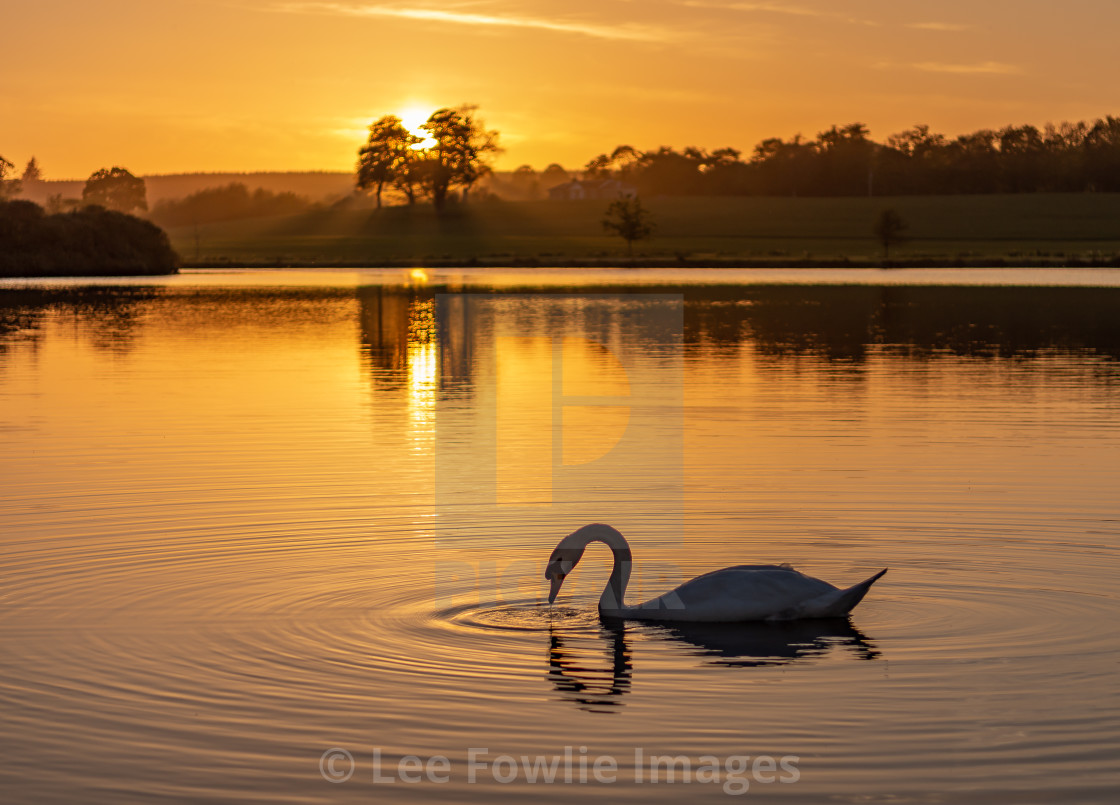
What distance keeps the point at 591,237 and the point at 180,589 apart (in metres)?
175

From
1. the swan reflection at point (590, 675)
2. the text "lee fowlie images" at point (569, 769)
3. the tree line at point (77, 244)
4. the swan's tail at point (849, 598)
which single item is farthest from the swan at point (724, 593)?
the tree line at point (77, 244)

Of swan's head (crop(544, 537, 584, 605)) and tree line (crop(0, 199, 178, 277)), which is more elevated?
tree line (crop(0, 199, 178, 277))

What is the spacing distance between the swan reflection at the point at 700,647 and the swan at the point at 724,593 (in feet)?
0.41

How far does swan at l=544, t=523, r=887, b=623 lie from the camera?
1209 centimetres

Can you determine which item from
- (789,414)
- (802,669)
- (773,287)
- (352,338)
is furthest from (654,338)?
(773,287)

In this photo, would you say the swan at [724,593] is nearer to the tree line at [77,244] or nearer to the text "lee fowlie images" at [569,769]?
the text "lee fowlie images" at [569,769]

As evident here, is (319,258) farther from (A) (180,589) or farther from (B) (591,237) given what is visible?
(A) (180,589)

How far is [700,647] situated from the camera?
11727mm

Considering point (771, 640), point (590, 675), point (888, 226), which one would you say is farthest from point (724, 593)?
point (888, 226)

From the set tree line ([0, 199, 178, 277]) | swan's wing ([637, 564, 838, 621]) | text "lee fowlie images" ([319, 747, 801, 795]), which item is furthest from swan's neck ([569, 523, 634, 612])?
tree line ([0, 199, 178, 277])

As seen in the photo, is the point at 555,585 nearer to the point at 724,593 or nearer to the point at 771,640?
the point at 724,593

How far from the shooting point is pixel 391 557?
Result: 48.5 ft

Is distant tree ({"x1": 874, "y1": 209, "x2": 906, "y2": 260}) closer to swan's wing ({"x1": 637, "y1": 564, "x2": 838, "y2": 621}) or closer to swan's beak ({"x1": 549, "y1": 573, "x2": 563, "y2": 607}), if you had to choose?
swan's wing ({"x1": 637, "y1": 564, "x2": 838, "y2": 621})

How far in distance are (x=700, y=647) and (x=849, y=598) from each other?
141 cm
